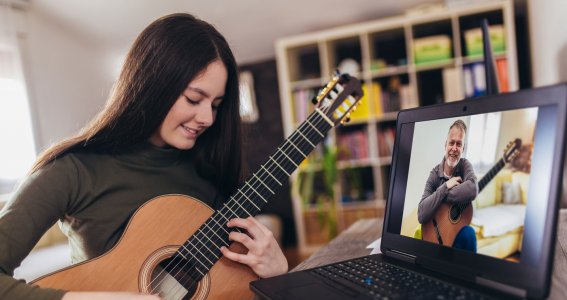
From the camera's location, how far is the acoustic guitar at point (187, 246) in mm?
792

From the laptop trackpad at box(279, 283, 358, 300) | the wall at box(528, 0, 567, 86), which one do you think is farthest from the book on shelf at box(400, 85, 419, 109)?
the laptop trackpad at box(279, 283, 358, 300)

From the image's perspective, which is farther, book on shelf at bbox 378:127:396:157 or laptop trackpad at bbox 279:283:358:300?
book on shelf at bbox 378:127:396:157

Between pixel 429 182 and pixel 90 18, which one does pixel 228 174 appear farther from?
pixel 90 18

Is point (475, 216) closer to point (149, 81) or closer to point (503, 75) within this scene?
point (149, 81)

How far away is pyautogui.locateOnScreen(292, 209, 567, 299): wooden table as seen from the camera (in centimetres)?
64

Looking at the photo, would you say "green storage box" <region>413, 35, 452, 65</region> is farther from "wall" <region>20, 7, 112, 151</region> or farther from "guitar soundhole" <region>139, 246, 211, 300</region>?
"guitar soundhole" <region>139, 246, 211, 300</region>

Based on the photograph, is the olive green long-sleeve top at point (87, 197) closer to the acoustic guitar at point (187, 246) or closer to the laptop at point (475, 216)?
the acoustic guitar at point (187, 246)

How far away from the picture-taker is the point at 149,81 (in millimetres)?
946

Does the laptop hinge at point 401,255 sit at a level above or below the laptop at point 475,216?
below

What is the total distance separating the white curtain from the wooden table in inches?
118

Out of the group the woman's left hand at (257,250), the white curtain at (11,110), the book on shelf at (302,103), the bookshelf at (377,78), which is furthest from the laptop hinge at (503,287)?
the white curtain at (11,110)

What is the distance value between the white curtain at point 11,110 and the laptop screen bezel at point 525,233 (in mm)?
3379

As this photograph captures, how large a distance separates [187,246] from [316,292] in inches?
12.4

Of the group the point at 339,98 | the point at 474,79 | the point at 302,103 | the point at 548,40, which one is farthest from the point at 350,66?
the point at 339,98
